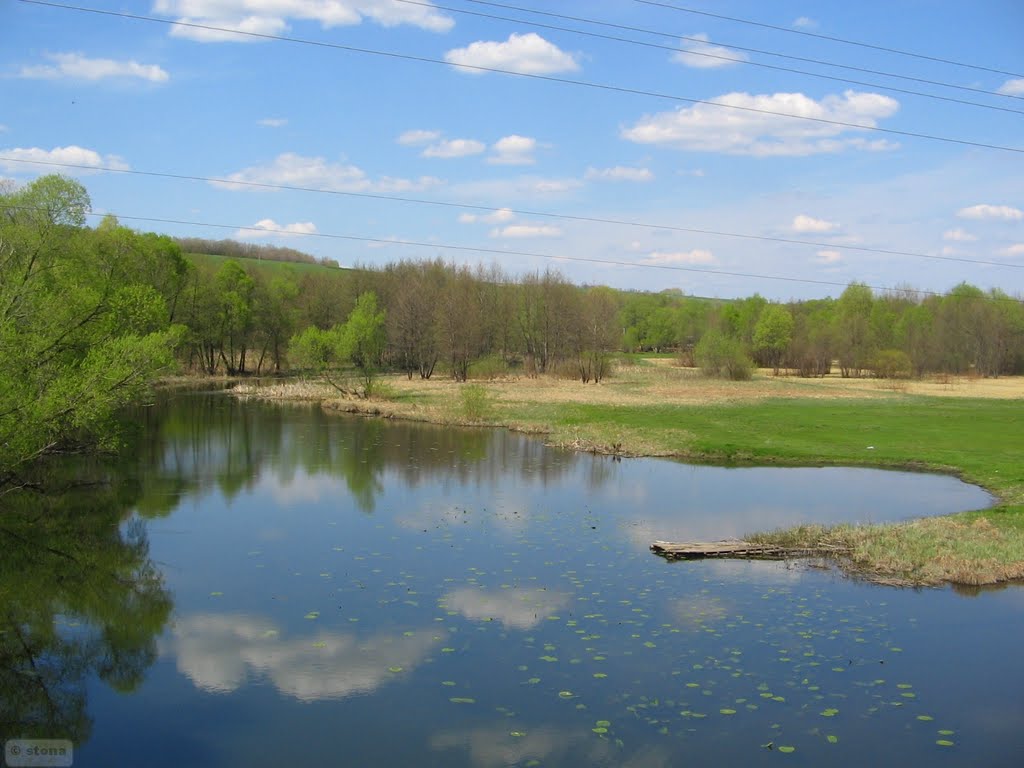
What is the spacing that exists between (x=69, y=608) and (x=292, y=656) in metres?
5.42

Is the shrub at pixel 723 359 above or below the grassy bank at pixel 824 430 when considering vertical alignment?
above

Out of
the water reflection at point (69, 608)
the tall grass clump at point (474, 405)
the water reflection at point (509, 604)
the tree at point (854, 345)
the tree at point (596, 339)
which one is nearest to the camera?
the water reflection at point (69, 608)

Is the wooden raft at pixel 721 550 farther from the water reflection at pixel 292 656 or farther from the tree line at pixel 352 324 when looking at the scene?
the tree line at pixel 352 324

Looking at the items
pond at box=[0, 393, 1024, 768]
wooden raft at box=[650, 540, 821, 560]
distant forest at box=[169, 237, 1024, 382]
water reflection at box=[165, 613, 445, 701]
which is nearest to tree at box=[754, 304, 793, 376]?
distant forest at box=[169, 237, 1024, 382]

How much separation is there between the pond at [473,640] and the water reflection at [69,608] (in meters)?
0.06

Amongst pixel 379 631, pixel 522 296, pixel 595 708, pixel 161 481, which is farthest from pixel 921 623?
pixel 522 296

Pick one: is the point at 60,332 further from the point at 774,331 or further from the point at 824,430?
the point at 774,331

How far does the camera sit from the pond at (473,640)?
433 inches

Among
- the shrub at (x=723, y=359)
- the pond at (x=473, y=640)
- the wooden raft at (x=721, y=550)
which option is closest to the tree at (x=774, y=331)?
the shrub at (x=723, y=359)

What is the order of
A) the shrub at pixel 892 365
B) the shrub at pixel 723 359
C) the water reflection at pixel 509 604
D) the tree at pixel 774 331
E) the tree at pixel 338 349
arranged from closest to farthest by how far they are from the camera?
the water reflection at pixel 509 604 < the tree at pixel 338 349 < the shrub at pixel 723 359 < the shrub at pixel 892 365 < the tree at pixel 774 331

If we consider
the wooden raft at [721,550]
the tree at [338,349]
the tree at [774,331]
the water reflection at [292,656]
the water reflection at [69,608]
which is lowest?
the water reflection at [69,608]

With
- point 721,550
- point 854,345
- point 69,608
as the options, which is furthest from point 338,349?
point 854,345

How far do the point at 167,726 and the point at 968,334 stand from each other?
319 ft

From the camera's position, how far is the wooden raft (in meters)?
19.1
